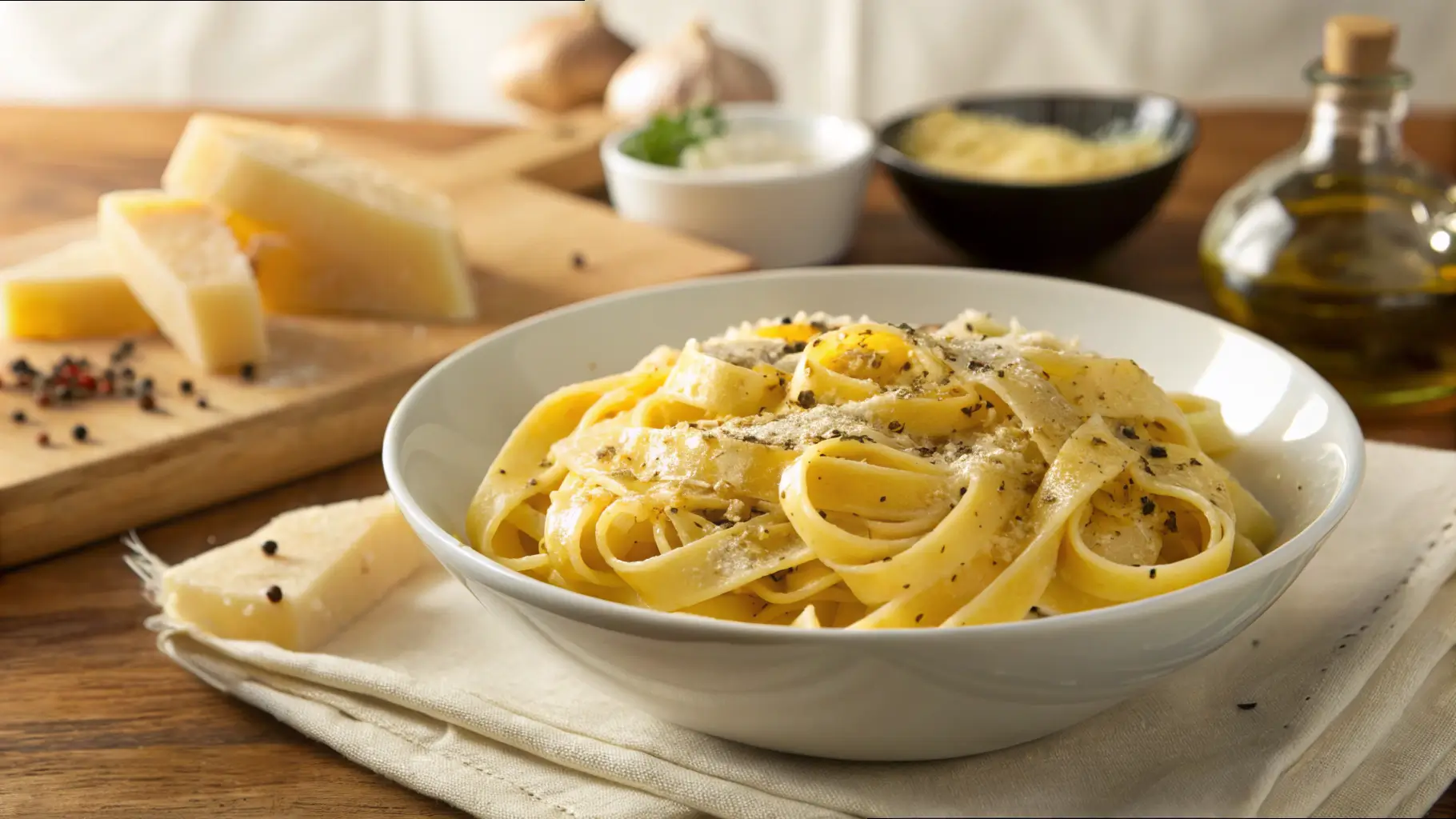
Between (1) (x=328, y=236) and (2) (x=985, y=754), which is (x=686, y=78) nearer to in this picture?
(1) (x=328, y=236)

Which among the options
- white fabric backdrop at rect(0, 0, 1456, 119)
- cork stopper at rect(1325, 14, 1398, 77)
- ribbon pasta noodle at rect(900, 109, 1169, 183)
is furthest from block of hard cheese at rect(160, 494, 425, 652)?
white fabric backdrop at rect(0, 0, 1456, 119)

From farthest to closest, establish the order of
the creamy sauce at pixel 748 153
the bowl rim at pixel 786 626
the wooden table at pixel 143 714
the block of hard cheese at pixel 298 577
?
1. the creamy sauce at pixel 748 153
2. the block of hard cheese at pixel 298 577
3. the wooden table at pixel 143 714
4. the bowl rim at pixel 786 626

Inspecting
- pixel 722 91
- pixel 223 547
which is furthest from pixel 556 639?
pixel 722 91

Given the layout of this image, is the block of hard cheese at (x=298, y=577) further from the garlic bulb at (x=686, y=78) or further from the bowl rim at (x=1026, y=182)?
the garlic bulb at (x=686, y=78)

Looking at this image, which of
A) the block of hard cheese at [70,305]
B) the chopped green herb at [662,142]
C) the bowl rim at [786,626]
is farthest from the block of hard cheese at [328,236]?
the bowl rim at [786,626]

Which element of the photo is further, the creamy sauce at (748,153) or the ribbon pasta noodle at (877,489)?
the creamy sauce at (748,153)

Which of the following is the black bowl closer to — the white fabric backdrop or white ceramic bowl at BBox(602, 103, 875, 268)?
white ceramic bowl at BBox(602, 103, 875, 268)
